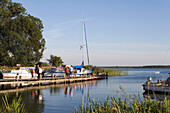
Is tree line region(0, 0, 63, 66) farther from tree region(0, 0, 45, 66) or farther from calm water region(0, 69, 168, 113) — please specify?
calm water region(0, 69, 168, 113)

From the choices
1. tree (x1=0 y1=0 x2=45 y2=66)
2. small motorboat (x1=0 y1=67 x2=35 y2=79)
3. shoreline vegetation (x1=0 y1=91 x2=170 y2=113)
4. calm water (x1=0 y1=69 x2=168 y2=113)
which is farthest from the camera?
tree (x1=0 y1=0 x2=45 y2=66)

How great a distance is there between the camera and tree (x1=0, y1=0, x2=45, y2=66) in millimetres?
55656

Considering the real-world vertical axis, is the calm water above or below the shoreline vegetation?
below

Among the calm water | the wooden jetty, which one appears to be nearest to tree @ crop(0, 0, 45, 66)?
the wooden jetty

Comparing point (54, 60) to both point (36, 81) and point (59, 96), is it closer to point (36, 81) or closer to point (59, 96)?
point (36, 81)

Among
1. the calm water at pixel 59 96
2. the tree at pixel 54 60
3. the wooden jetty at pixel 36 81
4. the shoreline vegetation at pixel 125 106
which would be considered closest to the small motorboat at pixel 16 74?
the wooden jetty at pixel 36 81

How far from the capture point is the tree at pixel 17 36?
183ft

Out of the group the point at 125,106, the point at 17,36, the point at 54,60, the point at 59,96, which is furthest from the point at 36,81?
the point at 54,60

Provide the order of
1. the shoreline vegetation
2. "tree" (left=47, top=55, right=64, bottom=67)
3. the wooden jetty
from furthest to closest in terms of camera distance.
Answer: "tree" (left=47, top=55, right=64, bottom=67) → the wooden jetty → the shoreline vegetation

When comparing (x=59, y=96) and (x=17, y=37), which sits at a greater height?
(x=17, y=37)

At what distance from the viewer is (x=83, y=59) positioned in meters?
56.1

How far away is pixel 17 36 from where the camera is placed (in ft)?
181

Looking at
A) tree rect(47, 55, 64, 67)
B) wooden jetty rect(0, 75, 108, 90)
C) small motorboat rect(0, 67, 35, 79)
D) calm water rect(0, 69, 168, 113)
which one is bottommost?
calm water rect(0, 69, 168, 113)

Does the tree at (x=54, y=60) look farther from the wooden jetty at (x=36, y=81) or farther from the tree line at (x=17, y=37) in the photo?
the wooden jetty at (x=36, y=81)
